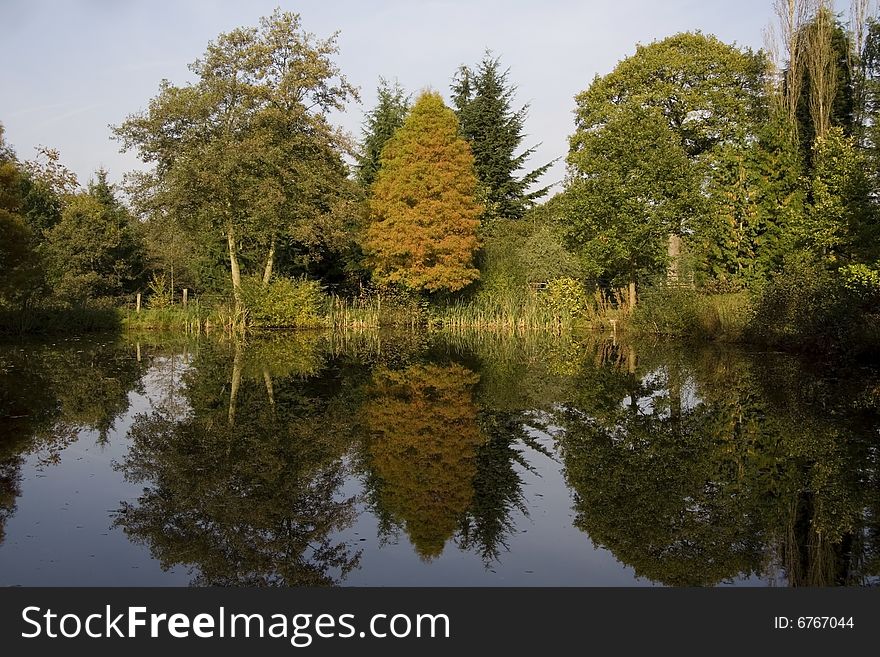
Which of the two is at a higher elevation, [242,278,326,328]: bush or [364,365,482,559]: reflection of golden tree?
[242,278,326,328]: bush

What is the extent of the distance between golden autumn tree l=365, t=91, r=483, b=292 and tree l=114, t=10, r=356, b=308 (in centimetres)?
257

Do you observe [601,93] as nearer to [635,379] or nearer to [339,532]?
[635,379]

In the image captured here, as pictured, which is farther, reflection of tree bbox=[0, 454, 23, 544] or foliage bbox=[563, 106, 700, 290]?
foliage bbox=[563, 106, 700, 290]

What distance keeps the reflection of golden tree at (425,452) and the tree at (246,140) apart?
1666 cm

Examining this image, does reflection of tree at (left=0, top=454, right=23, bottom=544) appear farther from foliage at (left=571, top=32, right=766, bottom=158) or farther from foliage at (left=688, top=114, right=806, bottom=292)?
foliage at (left=571, top=32, right=766, bottom=158)

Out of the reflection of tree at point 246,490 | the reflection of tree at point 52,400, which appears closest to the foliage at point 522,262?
the reflection of tree at point 52,400

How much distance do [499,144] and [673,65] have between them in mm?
9776

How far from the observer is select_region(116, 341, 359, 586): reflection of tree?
14.3 ft

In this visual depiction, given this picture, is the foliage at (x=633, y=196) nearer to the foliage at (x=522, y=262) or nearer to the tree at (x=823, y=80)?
the foliage at (x=522, y=262)

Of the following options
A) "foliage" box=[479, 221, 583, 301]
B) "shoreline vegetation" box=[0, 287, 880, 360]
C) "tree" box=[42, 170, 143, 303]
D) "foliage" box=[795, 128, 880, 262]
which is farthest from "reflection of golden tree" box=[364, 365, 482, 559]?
"tree" box=[42, 170, 143, 303]

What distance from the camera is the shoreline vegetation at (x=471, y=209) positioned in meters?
22.2

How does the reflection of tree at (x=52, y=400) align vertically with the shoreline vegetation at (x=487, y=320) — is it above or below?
below

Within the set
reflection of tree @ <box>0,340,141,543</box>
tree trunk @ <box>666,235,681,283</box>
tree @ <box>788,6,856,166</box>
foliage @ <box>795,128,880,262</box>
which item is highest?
tree @ <box>788,6,856,166</box>

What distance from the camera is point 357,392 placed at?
35.9 feet
